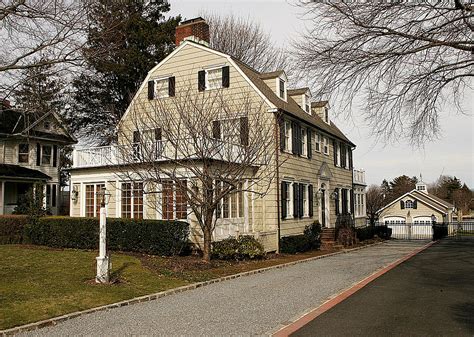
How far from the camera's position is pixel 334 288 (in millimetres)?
11219

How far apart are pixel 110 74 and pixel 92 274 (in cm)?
2339

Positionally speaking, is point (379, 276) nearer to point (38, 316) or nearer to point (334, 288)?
point (334, 288)

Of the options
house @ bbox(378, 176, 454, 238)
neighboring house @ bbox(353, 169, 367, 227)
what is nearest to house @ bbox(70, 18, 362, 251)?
neighboring house @ bbox(353, 169, 367, 227)

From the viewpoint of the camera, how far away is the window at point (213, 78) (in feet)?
71.3

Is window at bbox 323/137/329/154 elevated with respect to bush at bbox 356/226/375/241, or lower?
elevated

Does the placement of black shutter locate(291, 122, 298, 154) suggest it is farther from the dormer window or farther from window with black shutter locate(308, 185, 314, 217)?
window with black shutter locate(308, 185, 314, 217)

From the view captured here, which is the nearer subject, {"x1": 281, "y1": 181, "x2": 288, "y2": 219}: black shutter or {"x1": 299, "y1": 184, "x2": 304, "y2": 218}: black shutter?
{"x1": 281, "y1": 181, "x2": 288, "y2": 219}: black shutter

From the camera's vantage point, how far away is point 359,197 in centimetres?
3562

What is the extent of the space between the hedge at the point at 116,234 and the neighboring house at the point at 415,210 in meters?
42.5

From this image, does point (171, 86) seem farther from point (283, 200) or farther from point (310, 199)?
point (310, 199)

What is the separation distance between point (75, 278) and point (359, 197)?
1096 inches

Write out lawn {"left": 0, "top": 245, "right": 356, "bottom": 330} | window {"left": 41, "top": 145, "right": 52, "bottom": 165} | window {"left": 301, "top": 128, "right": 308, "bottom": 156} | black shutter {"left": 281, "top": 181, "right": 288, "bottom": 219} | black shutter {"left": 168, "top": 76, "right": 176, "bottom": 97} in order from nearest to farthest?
1. lawn {"left": 0, "top": 245, "right": 356, "bottom": 330}
2. black shutter {"left": 281, "top": 181, "right": 288, "bottom": 219}
3. black shutter {"left": 168, "top": 76, "right": 176, "bottom": 97}
4. window {"left": 301, "top": 128, "right": 308, "bottom": 156}
5. window {"left": 41, "top": 145, "right": 52, "bottom": 165}

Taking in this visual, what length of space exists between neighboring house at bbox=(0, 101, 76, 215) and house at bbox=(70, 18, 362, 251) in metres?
10.4

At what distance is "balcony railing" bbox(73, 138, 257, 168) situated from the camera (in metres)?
14.6
